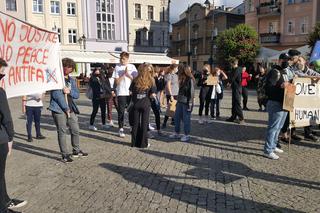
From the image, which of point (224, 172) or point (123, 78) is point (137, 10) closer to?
point (123, 78)

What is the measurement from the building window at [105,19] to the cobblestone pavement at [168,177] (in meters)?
39.1

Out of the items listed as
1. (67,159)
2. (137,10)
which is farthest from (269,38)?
(67,159)

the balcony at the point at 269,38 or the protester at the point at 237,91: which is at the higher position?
the balcony at the point at 269,38

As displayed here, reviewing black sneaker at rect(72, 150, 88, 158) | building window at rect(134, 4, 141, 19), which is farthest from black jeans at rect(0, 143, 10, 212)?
building window at rect(134, 4, 141, 19)

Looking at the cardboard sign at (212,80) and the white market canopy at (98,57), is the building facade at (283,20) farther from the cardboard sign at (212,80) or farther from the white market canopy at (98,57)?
the cardboard sign at (212,80)

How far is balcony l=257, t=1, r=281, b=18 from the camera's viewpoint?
4228 cm

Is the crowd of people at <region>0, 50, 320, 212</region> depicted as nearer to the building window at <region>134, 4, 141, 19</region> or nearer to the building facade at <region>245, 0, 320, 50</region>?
the building facade at <region>245, 0, 320, 50</region>

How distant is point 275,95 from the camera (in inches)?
256

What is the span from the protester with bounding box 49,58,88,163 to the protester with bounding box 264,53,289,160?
3.83m

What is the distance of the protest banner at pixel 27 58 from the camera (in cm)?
465

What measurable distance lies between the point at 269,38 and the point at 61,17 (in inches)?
1038

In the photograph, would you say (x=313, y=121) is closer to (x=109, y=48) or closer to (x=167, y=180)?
(x=167, y=180)

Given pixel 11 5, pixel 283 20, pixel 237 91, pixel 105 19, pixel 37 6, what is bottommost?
pixel 237 91

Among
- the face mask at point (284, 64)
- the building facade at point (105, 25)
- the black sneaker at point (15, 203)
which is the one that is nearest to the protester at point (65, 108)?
the black sneaker at point (15, 203)
